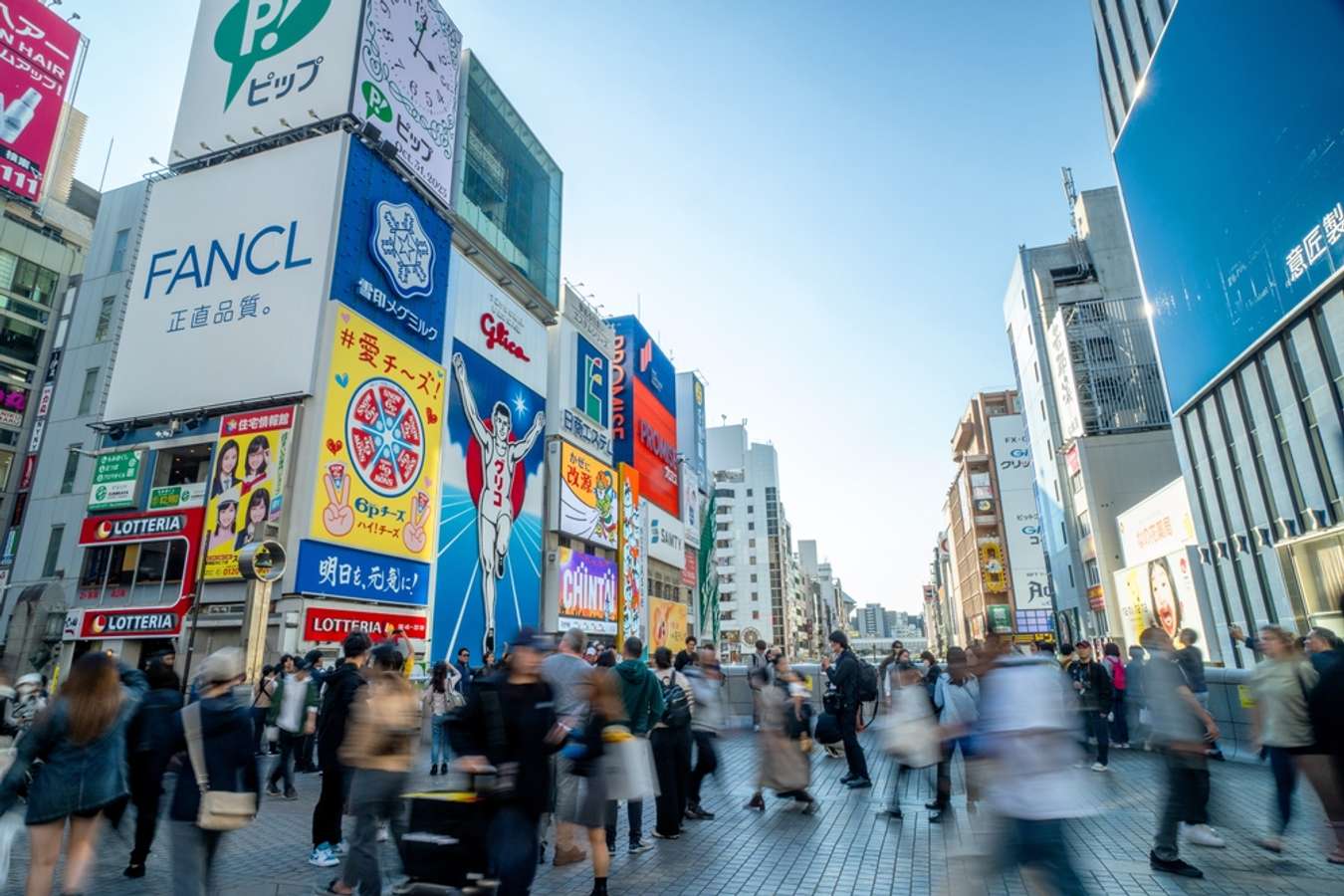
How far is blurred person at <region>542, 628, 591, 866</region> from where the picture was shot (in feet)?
20.2

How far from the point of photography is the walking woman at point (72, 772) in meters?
4.39

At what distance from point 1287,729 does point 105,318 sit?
4144 centimetres

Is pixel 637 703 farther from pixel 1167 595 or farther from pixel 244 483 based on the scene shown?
pixel 1167 595

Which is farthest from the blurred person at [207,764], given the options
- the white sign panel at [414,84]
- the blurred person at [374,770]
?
the white sign panel at [414,84]

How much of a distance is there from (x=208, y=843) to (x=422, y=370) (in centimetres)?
2286

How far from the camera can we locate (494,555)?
2941 centimetres

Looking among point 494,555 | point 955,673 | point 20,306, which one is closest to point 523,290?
point 494,555

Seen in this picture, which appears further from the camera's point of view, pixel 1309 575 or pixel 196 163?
pixel 196 163

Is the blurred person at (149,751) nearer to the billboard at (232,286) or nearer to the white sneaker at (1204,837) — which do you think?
the white sneaker at (1204,837)

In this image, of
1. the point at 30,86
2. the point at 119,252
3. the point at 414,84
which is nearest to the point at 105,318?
the point at 119,252

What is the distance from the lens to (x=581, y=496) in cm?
3691

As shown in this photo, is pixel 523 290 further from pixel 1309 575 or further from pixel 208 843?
pixel 208 843

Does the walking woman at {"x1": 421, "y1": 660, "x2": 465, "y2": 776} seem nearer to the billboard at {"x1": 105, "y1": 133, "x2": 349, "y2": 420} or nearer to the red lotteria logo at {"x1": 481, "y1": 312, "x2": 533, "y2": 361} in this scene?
the billboard at {"x1": 105, "y1": 133, "x2": 349, "y2": 420}

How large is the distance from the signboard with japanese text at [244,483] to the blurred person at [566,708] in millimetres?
15955
